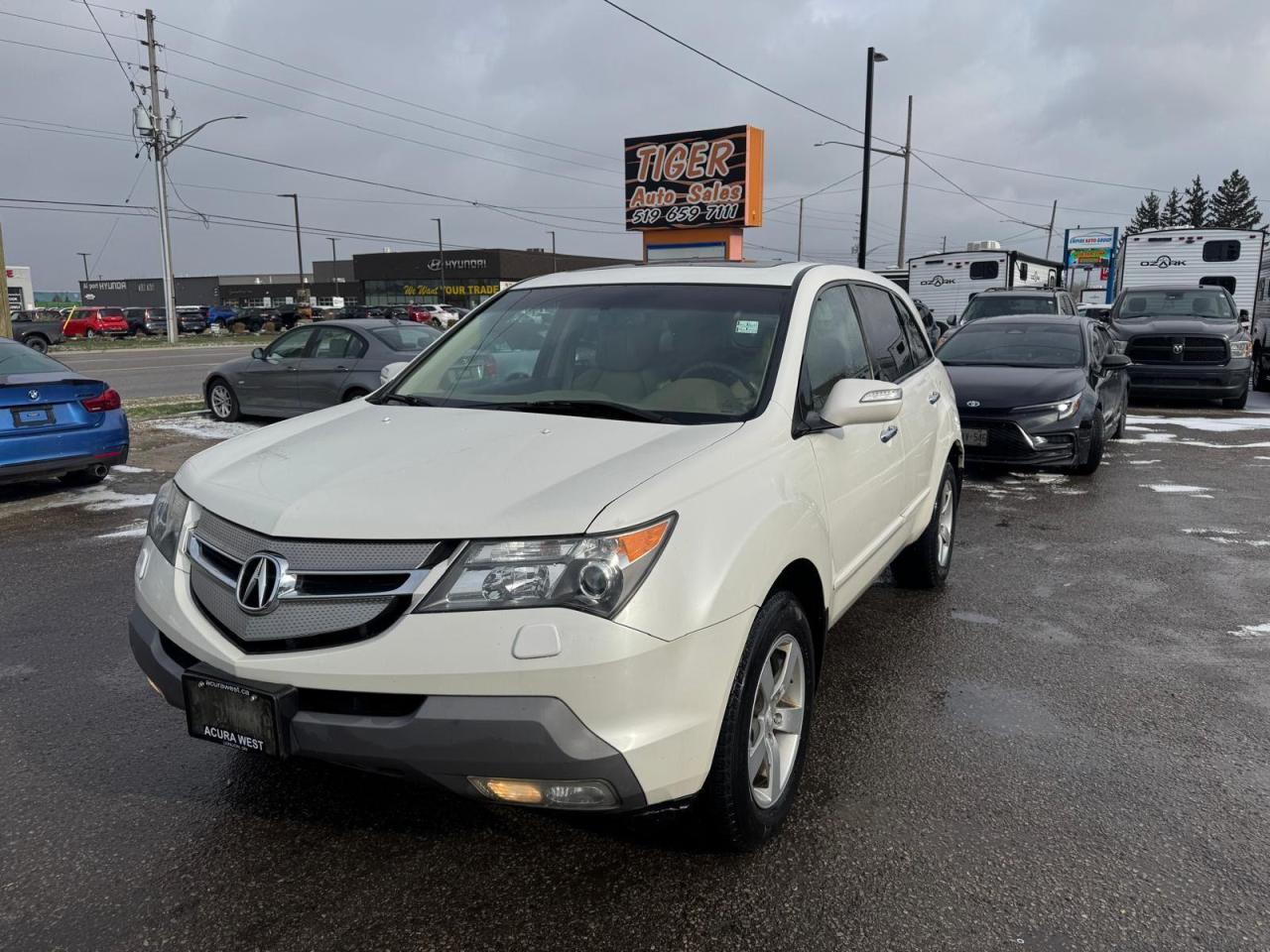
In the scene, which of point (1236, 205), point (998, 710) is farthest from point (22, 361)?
point (1236, 205)

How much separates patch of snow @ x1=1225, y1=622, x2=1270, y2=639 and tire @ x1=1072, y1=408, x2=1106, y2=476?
429 cm

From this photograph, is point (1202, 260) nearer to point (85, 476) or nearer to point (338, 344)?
point (338, 344)

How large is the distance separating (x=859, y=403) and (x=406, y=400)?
178 cm

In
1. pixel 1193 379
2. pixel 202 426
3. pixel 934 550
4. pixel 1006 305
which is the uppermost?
pixel 1006 305

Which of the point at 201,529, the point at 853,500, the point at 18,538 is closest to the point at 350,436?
the point at 201,529

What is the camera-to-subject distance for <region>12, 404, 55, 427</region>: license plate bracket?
25.3ft

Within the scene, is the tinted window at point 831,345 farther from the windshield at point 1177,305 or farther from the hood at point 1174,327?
the windshield at point 1177,305

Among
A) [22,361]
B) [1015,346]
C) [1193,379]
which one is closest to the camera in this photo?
[22,361]

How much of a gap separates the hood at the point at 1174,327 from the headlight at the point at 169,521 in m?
15.1

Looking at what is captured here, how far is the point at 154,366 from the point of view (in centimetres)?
2628

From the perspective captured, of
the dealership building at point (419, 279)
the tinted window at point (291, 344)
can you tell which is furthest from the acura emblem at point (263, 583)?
the dealership building at point (419, 279)

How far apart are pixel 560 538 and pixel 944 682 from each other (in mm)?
2602

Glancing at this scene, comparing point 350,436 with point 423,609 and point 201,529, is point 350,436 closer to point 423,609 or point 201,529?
point 201,529

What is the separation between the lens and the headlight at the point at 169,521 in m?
2.92
